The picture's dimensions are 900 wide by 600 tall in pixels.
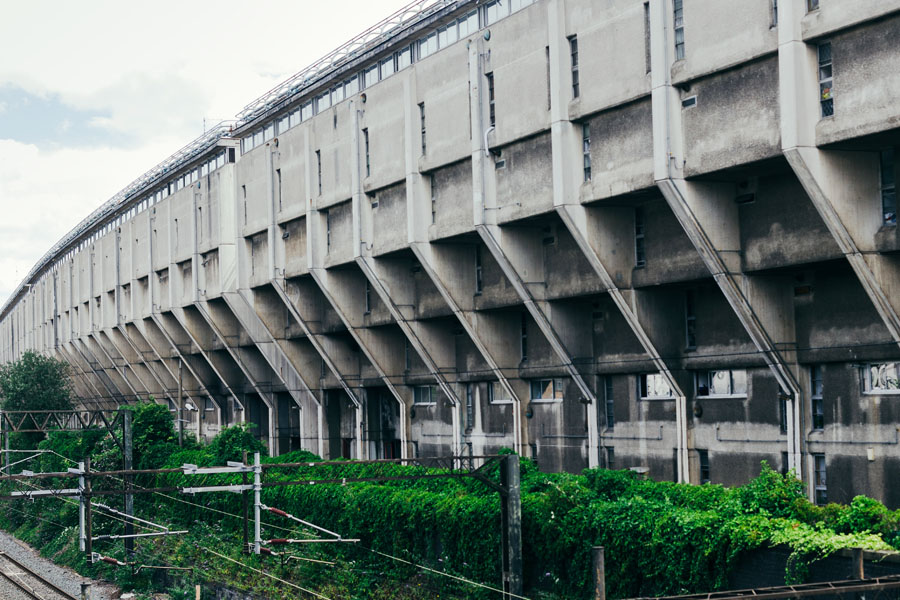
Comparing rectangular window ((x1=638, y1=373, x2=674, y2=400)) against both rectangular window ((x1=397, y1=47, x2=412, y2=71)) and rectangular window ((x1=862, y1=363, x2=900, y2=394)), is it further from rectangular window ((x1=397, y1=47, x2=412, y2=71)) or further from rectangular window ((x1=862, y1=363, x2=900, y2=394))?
rectangular window ((x1=397, y1=47, x2=412, y2=71))

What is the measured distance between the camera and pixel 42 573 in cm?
4716

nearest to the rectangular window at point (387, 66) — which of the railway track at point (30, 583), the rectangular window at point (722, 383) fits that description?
the rectangular window at point (722, 383)

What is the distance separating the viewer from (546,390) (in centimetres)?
3709

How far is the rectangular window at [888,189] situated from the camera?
23.7 metres

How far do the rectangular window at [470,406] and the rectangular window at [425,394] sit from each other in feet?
9.16

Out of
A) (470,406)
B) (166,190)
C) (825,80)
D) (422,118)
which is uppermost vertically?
(166,190)

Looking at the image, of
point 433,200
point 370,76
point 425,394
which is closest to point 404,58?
point 370,76

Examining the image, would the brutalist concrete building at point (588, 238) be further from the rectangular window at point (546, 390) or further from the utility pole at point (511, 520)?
the utility pole at point (511, 520)

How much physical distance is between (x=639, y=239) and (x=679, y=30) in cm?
664

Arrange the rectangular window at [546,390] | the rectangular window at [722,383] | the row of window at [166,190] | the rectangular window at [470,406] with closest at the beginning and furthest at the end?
the rectangular window at [722,383] → the rectangular window at [546,390] → the rectangular window at [470,406] → the row of window at [166,190]

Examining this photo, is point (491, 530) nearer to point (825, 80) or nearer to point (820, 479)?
point (820, 479)

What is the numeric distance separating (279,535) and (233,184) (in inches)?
769

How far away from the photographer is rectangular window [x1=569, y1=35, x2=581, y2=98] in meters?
30.0

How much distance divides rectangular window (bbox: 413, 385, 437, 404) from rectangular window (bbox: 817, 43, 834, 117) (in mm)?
23745
